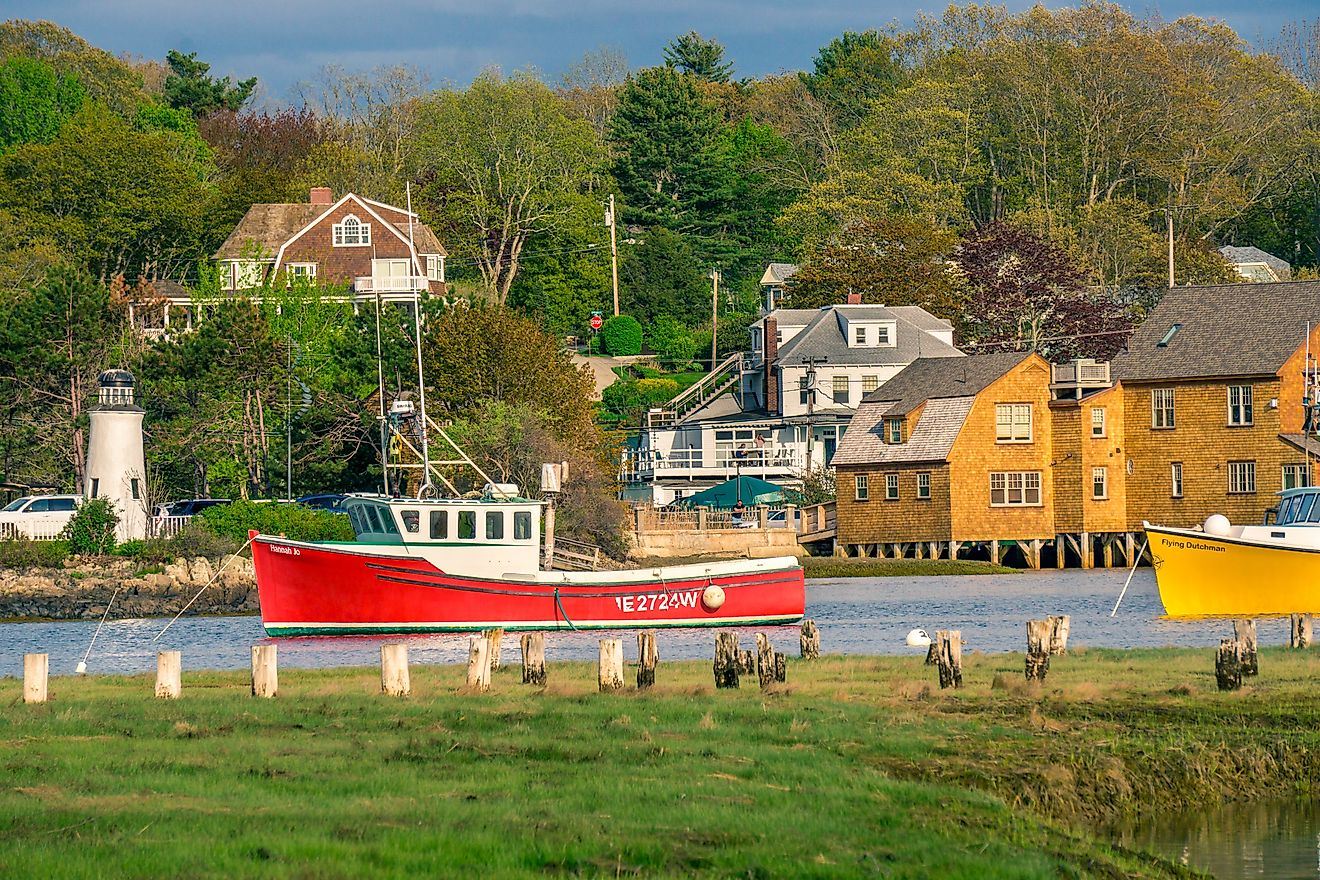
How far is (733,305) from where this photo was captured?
122000mm

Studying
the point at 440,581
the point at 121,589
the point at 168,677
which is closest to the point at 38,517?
the point at 121,589

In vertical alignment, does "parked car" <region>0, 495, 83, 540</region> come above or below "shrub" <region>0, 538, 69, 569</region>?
above

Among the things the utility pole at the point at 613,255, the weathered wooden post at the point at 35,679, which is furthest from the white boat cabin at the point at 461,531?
the utility pole at the point at 613,255

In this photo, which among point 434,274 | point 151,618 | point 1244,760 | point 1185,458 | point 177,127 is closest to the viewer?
point 1244,760

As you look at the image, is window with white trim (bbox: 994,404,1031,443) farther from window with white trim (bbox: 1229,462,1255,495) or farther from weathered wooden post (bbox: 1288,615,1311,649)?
weathered wooden post (bbox: 1288,615,1311,649)

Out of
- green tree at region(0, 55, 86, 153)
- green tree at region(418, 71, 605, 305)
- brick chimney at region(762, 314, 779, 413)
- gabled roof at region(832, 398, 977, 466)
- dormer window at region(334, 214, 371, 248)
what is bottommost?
gabled roof at region(832, 398, 977, 466)

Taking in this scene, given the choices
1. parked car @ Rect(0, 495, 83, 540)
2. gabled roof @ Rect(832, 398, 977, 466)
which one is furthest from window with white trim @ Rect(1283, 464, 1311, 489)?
parked car @ Rect(0, 495, 83, 540)

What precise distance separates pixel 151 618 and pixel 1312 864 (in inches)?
1764

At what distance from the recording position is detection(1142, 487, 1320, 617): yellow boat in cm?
4238

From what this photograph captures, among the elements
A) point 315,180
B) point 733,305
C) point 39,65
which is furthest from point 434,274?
point 39,65

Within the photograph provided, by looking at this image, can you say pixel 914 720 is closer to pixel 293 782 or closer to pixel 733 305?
pixel 293 782

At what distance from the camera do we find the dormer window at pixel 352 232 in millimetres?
97250

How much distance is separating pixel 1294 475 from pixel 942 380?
1371 centimetres

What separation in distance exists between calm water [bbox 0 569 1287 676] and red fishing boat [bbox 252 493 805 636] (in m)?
0.56
